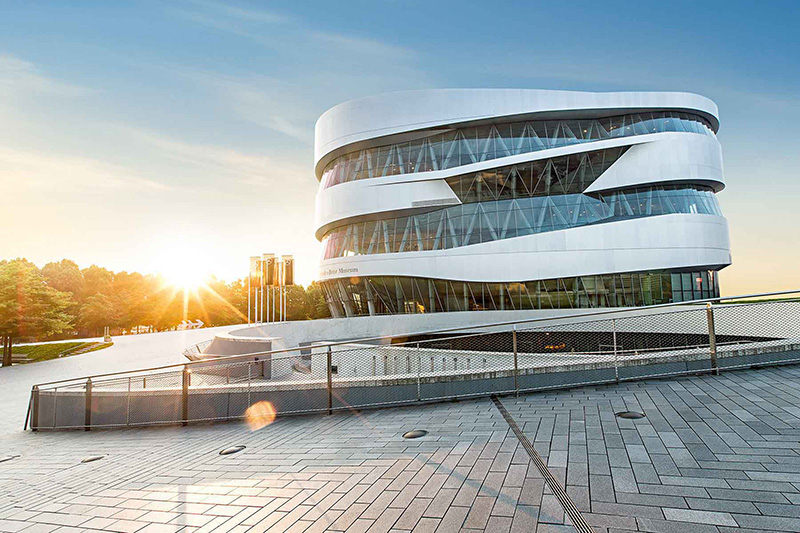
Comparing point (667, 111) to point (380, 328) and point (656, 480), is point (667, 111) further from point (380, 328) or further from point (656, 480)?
point (656, 480)

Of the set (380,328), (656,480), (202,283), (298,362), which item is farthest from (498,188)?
(202,283)

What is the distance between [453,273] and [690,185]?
1805cm

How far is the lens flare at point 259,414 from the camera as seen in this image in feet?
30.6

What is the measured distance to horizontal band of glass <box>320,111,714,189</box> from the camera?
33375mm

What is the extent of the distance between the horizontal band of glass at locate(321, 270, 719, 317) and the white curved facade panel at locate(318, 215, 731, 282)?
67cm

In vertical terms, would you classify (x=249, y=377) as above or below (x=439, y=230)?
below

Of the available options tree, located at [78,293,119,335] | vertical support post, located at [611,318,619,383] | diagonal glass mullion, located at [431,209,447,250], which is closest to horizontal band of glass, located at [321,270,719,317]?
diagonal glass mullion, located at [431,209,447,250]

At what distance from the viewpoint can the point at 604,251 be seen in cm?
3094

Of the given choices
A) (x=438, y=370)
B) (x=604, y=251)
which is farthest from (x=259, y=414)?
(x=604, y=251)

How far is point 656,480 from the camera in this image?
4527 mm

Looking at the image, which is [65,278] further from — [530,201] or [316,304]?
[530,201]

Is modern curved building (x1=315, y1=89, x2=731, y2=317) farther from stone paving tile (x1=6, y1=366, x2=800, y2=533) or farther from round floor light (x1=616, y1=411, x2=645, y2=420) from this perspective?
round floor light (x1=616, y1=411, x2=645, y2=420)

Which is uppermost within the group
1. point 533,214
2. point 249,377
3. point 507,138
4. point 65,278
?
point 507,138

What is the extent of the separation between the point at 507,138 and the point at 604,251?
10.6 metres
